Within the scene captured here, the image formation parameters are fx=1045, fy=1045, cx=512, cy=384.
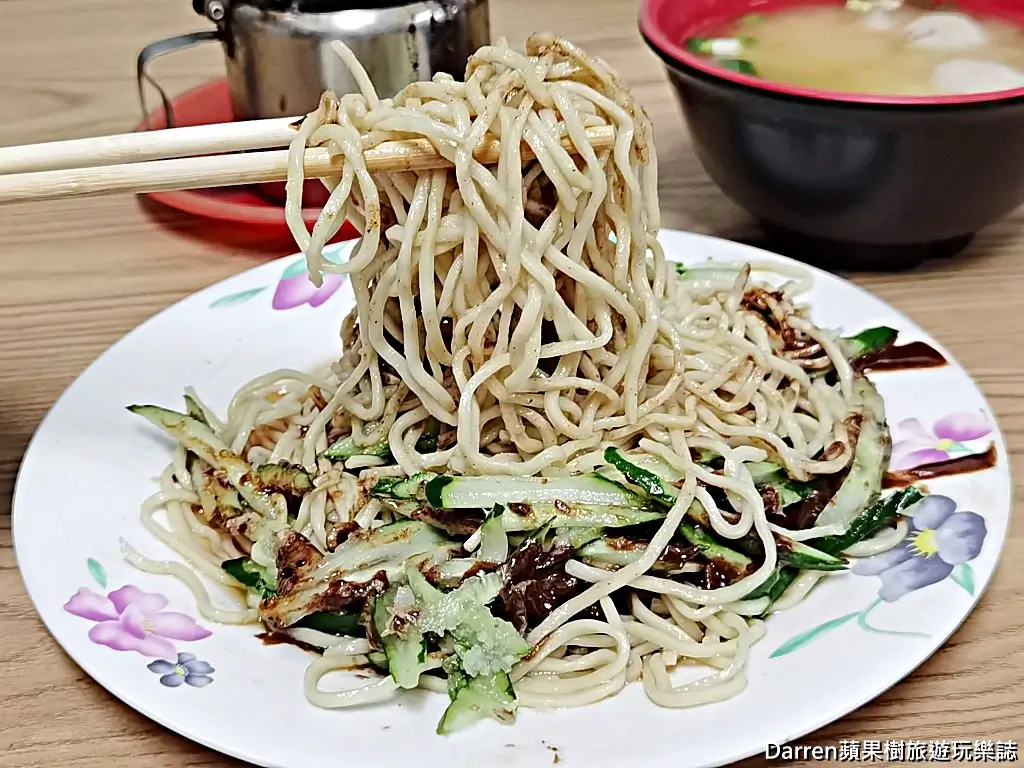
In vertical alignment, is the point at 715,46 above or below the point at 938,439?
above

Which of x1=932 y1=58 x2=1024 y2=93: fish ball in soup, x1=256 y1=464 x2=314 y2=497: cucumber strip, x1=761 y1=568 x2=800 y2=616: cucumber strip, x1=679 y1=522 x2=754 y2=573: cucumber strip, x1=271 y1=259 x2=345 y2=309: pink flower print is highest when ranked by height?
x1=932 y1=58 x2=1024 y2=93: fish ball in soup

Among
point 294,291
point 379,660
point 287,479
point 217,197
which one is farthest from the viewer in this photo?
point 217,197

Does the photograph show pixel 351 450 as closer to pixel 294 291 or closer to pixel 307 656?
pixel 307 656

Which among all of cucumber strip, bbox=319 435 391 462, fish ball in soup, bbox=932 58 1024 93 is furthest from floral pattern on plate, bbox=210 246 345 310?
fish ball in soup, bbox=932 58 1024 93

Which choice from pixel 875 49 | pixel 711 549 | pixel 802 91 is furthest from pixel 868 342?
pixel 875 49

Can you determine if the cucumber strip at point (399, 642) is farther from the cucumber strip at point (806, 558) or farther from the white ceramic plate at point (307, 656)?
the cucumber strip at point (806, 558)

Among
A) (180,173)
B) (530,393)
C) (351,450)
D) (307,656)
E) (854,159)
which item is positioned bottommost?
(307,656)

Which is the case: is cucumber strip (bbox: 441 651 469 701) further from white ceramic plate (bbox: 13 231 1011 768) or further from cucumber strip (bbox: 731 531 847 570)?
cucumber strip (bbox: 731 531 847 570)
